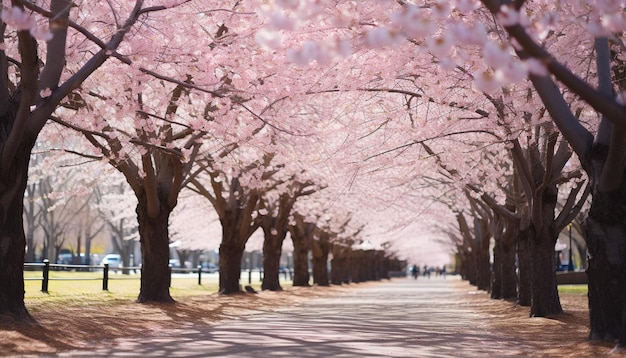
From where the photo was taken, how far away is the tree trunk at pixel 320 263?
149 feet

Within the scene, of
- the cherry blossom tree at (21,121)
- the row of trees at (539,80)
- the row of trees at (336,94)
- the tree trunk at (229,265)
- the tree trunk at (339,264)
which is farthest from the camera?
the tree trunk at (339,264)

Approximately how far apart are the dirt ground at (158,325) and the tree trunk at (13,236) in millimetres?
524

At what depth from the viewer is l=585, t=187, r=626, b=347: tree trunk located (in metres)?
10.4

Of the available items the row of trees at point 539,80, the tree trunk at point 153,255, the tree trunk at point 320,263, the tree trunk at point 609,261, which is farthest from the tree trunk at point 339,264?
the tree trunk at point 609,261

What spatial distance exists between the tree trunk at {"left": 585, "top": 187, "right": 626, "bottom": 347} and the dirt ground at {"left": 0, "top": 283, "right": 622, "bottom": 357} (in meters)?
0.33

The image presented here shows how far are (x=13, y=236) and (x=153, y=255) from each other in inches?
290

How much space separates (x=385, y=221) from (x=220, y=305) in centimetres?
2770

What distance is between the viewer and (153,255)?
19250 millimetres

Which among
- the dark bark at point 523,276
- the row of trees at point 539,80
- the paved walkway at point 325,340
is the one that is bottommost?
the paved walkway at point 325,340

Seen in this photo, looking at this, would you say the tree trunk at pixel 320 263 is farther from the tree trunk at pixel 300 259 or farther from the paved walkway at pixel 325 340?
the paved walkway at pixel 325 340

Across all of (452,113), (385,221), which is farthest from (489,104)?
(385,221)

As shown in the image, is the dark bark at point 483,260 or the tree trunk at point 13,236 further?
the dark bark at point 483,260

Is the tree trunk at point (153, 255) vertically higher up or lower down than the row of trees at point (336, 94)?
lower down

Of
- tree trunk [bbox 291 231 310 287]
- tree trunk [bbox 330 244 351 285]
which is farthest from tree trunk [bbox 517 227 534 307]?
tree trunk [bbox 330 244 351 285]
